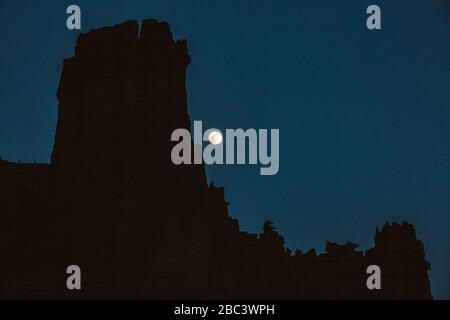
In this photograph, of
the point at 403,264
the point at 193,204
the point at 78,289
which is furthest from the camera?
the point at 403,264

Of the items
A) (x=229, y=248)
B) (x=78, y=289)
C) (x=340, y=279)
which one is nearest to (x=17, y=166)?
(x=78, y=289)

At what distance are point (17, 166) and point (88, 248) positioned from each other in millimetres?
11625

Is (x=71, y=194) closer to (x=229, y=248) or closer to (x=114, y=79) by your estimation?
(x=114, y=79)

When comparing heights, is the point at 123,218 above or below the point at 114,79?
below

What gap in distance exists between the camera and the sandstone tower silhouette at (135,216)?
54.8m

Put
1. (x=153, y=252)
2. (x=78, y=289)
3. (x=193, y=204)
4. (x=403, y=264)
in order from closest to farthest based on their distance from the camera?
(x=78, y=289) → (x=153, y=252) → (x=193, y=204) → (x=403, y=264)

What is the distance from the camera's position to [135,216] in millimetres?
56906

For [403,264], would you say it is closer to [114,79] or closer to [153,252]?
[153,252]

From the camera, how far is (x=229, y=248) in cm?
6588

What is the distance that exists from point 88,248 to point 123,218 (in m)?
4.37

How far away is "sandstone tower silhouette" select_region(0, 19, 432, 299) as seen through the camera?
54.8 metres
